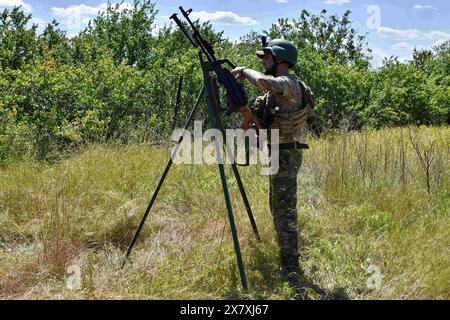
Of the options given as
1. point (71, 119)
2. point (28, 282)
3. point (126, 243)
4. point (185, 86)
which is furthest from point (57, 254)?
point (185, 86)

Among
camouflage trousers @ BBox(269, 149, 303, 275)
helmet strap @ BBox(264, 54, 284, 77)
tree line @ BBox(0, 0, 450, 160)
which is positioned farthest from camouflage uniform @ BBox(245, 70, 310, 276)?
tree line @ BBox(0, 0, 450, 160)

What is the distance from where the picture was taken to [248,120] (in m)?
3.21

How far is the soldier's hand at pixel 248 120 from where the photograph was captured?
314 centimetres

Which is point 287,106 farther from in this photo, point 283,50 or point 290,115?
point 283,50

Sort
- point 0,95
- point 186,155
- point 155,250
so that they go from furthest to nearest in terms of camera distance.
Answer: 1. point 0,95
2. point 186,155
3. point 155,250

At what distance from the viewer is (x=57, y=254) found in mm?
3422

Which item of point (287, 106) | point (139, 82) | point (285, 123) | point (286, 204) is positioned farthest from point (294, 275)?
point (139, 82)

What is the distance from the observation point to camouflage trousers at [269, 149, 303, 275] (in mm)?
3355

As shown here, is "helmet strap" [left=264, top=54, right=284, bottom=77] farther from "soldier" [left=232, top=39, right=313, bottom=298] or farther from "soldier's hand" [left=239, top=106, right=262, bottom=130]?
"soldier's hand" [left=239, top=106, right=262, bottom=130]

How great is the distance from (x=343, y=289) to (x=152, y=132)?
13.6 feet

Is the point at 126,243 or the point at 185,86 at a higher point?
the point at 185,86

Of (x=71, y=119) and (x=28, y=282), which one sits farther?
(x=71, y=119)

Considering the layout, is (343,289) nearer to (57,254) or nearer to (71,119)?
(57,254)

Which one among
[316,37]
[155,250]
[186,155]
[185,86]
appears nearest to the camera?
[155,250]
